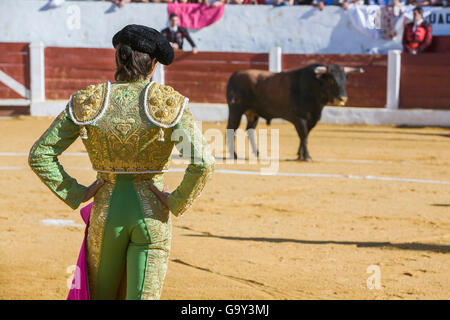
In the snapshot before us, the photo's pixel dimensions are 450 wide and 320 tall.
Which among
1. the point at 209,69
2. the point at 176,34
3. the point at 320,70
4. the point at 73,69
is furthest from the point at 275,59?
the point at 320,70

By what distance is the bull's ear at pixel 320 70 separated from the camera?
350 inches

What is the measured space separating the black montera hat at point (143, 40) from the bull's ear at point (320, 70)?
661 centimetres

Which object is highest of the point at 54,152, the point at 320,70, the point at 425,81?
the point at 54,152

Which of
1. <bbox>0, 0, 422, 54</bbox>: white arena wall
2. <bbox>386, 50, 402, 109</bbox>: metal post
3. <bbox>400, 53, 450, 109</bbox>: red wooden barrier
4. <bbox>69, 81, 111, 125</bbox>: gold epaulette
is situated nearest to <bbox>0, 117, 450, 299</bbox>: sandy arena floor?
<bbox>69, 81, 111, 125</bbox>: gold epaulette

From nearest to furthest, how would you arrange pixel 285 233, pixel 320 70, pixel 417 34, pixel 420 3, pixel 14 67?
pixel 285 233 < pixel 320 70 < pixel 417 34 < pixel 420 3 < pixel 14 67

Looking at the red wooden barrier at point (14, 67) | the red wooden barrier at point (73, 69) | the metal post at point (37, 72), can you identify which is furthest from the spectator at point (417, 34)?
the red wooden barrier at point (14, 67)

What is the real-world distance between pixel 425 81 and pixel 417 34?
0.74 m

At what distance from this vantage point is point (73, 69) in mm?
13719

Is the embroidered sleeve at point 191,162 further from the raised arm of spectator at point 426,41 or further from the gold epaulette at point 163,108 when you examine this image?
the raised arm of spectator at point 426,41

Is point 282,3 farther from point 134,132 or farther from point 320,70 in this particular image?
point 134,132
